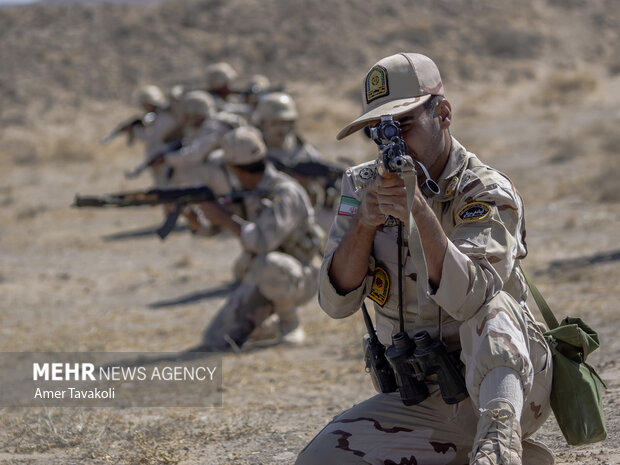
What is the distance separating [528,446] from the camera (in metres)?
3.48

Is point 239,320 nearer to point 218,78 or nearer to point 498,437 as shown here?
point 498,437

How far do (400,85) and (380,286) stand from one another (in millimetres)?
664

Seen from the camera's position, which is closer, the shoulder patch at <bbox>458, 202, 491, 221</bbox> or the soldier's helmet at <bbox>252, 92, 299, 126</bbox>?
the shoulder patch at <bbox>458, 202, 491, 221</bbox>

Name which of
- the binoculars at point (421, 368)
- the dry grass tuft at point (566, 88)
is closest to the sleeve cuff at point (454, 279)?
the binoculars at point (421, 368)

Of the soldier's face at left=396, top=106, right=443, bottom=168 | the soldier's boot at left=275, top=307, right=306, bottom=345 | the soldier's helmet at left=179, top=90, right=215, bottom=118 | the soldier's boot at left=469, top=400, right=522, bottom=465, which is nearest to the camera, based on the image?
the soldier's boot at left=469, top=400, right=522, bottom=465

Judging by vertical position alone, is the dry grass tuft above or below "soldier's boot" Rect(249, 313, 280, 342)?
above

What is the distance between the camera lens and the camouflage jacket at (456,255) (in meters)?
3.18

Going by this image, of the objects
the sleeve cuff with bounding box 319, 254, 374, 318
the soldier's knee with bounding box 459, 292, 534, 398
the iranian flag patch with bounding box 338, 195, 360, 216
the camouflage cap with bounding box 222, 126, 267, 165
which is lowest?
the soldier's knee with bounding box 459, 292, 534, 398

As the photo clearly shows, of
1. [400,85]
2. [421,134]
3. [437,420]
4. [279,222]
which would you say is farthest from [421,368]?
[279,222]

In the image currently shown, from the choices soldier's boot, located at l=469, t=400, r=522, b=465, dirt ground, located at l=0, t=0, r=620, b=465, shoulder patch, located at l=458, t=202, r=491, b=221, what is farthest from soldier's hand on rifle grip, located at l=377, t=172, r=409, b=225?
dirt ground, located at l=0, t=0, r=620, b=465

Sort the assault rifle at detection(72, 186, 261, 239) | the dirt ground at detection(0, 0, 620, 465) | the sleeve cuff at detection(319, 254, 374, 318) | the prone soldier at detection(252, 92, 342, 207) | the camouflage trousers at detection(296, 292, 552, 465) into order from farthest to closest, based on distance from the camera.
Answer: the prone soldier at detection(252, 92, 342, 207) < the assault rifle at detection(72, 186, 261, 239) < the dirt ground at detection(0, 0, 620, 465) < the sleeve cuff at detection(319, 254, 374, 318) < the camouflage trousers at detection(296, 292, 552, 465)

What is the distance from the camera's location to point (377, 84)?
343 cm

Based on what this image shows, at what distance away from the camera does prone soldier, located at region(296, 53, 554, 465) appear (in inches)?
123

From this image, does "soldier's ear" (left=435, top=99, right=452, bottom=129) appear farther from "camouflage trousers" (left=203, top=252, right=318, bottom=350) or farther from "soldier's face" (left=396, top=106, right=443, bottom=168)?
"camouflage trousers" (left=203, top=252, right=318, bottom=350)
